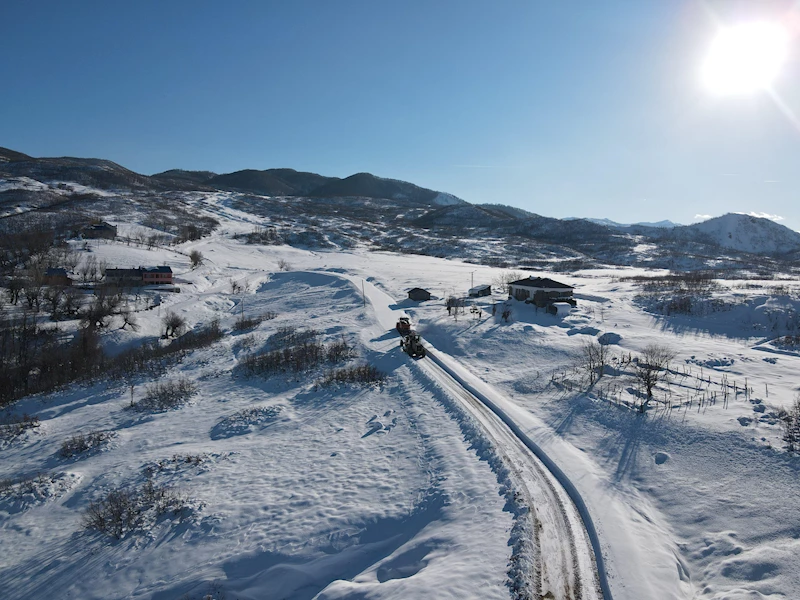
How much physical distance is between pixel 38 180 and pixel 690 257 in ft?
739

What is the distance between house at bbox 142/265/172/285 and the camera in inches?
2340

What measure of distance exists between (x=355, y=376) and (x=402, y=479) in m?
11.3

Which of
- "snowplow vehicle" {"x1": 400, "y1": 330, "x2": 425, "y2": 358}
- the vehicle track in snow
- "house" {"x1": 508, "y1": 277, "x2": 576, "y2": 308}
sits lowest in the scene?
the vehicle track in snow

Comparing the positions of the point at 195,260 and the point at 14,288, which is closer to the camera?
the point at 14,288

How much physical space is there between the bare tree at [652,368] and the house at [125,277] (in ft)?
205

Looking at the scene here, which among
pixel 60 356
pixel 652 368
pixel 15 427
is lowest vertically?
pixel 60 356

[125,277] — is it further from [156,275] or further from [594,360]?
[594,360]

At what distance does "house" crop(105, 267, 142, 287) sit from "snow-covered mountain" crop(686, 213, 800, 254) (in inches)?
8037

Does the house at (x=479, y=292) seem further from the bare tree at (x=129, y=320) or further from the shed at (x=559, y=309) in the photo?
the bare tree at (x=129, y=320)

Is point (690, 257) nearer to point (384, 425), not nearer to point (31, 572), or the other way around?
point (384, 425)

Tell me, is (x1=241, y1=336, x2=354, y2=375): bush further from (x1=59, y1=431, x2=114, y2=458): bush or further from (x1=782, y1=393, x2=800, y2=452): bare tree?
(x1=782, y1=393, x2=800, y2=452): bare tree

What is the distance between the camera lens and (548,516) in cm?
1211

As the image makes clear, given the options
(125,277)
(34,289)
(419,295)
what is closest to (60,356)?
(34,289)

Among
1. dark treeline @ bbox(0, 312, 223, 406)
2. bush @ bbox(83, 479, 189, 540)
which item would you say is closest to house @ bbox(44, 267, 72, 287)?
dark treeline @ bbox(0, 312, 223, 406)
